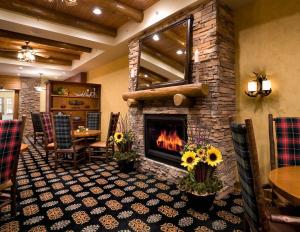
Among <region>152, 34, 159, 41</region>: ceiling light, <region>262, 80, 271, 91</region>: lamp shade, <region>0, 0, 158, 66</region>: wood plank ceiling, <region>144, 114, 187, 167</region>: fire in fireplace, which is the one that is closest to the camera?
<region>262, 80, 271, 91</region>: lamp shade

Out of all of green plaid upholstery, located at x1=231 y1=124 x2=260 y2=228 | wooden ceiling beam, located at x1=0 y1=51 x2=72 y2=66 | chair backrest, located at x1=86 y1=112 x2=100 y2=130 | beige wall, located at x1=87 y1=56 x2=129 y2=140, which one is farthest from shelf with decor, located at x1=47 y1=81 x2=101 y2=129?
green plaid upholstery, located at x1=231 y1=124 x2=260 y2=228

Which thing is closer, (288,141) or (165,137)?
(288,141)

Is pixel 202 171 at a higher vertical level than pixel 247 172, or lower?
lower

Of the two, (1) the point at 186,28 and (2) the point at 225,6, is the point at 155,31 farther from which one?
(2) the point at 225,6

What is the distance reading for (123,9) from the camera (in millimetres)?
3396

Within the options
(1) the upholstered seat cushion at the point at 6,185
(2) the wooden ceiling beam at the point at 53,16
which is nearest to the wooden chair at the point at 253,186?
(1) the upholstered seat cushion at the point at 6,185

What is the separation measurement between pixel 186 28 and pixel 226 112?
1.45m

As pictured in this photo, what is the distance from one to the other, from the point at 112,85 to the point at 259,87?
4252 millimetres

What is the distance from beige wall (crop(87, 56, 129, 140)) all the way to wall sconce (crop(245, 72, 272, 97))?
10.7ft

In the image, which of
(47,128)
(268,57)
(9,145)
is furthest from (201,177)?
(47,128)

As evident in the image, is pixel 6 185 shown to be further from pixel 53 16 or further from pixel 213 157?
pixel 53 16

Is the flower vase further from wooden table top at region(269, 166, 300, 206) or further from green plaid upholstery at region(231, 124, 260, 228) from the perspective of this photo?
green plaid upholstery at region(231, 124, 260, 228)

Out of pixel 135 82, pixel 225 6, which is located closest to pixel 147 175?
pixel 135 82

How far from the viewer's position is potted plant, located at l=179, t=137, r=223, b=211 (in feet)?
7.22
